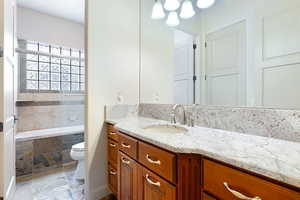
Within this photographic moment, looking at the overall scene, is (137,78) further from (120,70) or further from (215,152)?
(215,152)

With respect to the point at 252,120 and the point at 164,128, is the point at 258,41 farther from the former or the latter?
the point at 164,128

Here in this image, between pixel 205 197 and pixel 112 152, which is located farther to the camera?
pixel 112 152

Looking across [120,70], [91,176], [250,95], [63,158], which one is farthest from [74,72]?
[250,95]

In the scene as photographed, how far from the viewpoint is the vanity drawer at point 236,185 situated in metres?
0.51

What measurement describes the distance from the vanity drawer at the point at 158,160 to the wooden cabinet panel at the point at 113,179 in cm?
73

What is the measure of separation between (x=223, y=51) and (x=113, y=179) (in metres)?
1.56

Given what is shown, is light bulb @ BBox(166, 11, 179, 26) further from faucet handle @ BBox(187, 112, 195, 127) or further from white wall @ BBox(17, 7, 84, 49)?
white wall @ BBox(17, 7, 84, 49)

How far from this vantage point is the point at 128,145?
124cm

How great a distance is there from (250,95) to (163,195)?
854mm

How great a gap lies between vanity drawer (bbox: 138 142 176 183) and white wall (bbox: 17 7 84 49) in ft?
10.3

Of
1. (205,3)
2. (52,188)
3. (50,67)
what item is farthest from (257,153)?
(50,67)

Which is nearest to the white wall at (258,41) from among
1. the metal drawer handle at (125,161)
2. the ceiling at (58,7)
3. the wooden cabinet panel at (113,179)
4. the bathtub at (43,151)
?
the metal drawer handle at (125,161)

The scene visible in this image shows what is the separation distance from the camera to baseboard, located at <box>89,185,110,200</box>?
176 cm

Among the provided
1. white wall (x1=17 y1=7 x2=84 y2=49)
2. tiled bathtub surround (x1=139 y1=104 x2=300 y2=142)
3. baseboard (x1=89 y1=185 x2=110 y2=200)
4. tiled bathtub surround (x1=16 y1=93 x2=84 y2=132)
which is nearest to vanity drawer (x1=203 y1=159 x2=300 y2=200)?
tiled bathtub surround (x1=139 y1=104 x2=300 y2=142)
